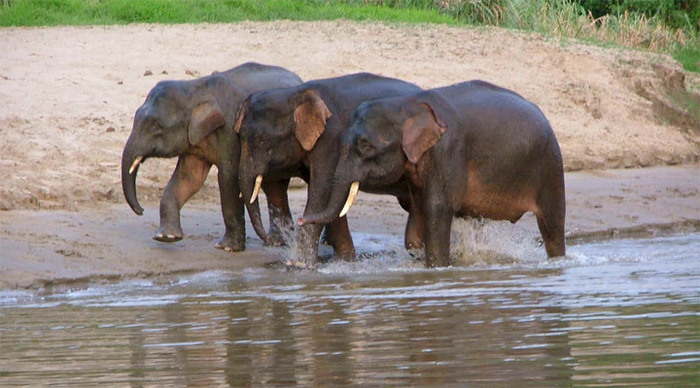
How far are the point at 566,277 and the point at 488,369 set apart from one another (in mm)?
3536

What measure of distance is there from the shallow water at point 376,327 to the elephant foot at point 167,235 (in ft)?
1.94

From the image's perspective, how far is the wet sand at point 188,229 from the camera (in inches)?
393

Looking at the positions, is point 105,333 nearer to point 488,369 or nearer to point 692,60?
point 488,369

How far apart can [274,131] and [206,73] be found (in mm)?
5022

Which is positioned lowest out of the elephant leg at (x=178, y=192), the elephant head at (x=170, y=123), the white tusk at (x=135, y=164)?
the elephant leg at (x=178, y=192)

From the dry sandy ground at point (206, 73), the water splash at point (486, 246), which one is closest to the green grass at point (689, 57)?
the dry sandy ground at point (206, 73)

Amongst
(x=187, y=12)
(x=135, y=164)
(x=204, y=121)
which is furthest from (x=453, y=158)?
(x=187, y=12)

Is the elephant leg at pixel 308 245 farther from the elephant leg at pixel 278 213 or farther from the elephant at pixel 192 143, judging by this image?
the elephant leg at pixel 278 213

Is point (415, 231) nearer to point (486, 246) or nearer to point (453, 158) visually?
point (486, 246)

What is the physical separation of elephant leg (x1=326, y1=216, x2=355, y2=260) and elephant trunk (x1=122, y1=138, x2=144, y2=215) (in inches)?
57.1

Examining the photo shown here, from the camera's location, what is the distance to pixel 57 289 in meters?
9.51

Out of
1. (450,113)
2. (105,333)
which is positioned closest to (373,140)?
(450,113)

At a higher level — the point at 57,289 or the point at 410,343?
the point at 410,343

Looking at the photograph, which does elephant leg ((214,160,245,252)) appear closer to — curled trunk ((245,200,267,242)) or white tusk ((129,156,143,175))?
curled trunk ((245,200,267,242))
